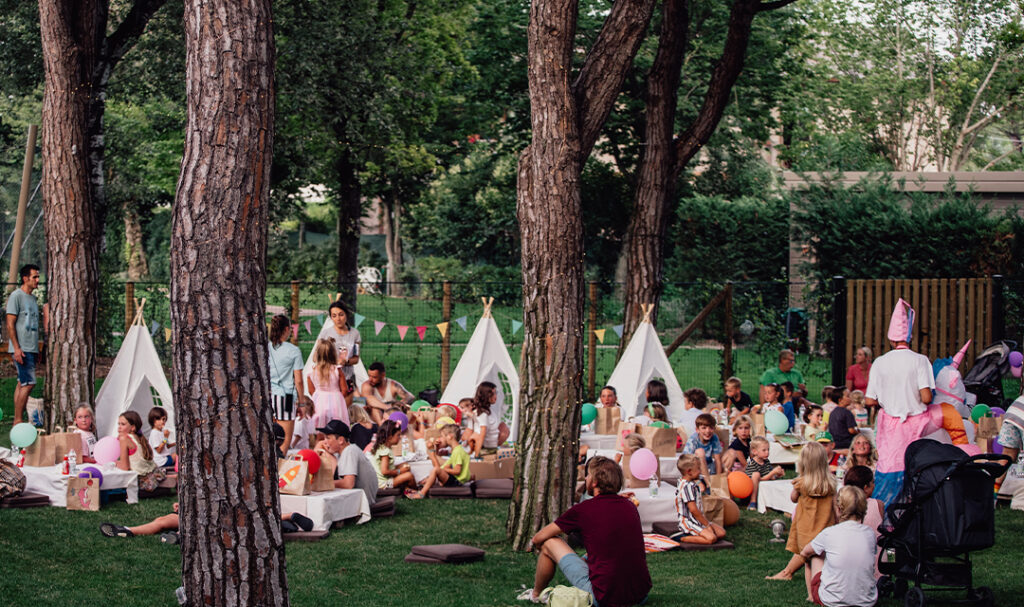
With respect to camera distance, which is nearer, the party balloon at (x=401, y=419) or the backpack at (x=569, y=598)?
the backpack at (x=569, y=598)

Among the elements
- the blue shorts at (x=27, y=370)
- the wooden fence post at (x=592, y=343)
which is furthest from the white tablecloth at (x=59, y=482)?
the wooden fence post at (x=592, y=343)

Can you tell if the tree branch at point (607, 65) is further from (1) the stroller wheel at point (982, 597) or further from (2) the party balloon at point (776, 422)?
(1) the stroller wheel at point (982, 597)

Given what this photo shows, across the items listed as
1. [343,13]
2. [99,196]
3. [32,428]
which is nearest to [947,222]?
[343,13]

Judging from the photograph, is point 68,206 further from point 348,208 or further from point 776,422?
point 348,208

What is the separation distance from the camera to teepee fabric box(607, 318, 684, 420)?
43.9 ft

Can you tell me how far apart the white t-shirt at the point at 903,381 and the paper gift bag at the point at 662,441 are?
267cm

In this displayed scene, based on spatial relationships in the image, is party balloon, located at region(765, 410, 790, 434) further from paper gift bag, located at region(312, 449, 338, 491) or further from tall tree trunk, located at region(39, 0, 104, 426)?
tall tree trunk, located at region(39, 0, 104, 426)

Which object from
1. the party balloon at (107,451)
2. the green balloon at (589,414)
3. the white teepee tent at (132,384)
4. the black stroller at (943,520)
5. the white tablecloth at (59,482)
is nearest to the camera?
the black stroller at (943,520)

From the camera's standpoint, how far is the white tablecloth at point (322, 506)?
9156mm

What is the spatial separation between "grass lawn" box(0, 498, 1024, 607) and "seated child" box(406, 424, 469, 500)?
1205 mm

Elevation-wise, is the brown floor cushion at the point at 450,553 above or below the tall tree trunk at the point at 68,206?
below

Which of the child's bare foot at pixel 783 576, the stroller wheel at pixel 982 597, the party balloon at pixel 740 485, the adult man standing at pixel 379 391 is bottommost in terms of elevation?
the child's bare foot at pixel 783 576

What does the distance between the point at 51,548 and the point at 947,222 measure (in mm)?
16955

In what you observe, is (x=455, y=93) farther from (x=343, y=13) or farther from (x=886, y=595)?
(x=886, y=595)
